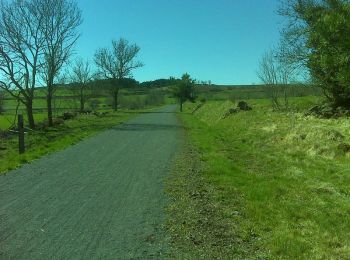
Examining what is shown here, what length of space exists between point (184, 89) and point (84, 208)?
222ft

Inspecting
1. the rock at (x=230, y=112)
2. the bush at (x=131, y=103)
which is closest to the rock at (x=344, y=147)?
the rock at (x=230, y=112)

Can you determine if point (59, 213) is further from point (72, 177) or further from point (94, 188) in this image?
point (72, 177)

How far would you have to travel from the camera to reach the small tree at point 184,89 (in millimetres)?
75375

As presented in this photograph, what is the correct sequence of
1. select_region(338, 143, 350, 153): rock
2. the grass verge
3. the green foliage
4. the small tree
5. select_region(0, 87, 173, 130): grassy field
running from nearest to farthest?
the grass verge
the green foliage
select_region(338, 143, 350, 153): rock
select_region(0, 87, 173, 130): grassy field
the small tree

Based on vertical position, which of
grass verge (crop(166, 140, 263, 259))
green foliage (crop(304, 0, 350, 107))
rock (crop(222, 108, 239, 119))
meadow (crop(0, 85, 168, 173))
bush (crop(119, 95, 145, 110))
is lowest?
grass verge (crop(166, 140, 263, 259))

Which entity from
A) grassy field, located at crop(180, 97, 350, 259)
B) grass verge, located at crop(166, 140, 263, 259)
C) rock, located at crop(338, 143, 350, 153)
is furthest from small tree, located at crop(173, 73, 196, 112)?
grass verge, located at crop(166, 140, 263, 259)

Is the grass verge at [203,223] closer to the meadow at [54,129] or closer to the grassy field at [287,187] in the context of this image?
the grassy field at [287,187]

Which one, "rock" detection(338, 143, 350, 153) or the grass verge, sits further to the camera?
"rock" detection(338, 143, 350, 153)

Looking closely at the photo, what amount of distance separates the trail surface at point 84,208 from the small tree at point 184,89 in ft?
199

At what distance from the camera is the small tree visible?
247 feet

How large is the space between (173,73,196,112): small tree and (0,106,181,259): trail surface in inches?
2388

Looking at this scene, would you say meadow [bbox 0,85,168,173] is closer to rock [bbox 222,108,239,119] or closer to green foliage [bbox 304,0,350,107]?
rock [bbox 222,108,239,119]

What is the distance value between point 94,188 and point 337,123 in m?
12.6

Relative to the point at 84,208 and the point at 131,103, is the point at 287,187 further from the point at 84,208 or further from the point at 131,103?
the point at 131,103
